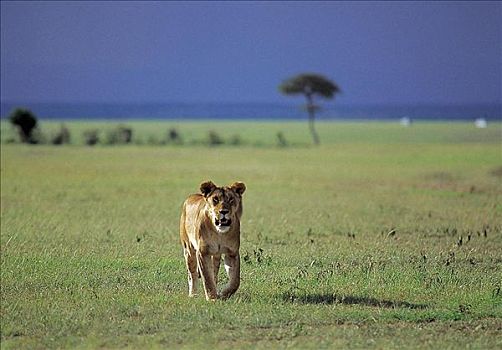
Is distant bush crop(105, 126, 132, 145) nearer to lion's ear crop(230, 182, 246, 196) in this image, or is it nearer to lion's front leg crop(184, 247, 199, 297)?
lion's front leg crop(184, 247, 199, 297)

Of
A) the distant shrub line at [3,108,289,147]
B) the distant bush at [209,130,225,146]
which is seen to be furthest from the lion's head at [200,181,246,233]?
the distant bush at [209,130,225,146]

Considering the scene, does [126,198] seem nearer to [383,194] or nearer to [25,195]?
[25,195]

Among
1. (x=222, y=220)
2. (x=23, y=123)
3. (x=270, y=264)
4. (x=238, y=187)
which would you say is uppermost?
(x=23, y=123)

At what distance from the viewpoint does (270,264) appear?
47.6ft

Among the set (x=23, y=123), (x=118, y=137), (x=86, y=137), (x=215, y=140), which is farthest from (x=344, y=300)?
(x=215, y=140)

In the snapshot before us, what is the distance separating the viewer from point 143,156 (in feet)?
151

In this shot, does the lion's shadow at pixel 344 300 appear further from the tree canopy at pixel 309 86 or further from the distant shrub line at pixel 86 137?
the tree canopy at pixel 309 86

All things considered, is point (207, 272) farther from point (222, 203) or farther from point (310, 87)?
point (310, 87)

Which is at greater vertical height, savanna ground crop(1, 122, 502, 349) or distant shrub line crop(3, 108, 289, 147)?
distant shrub line crop(3, 108, 289, 147)

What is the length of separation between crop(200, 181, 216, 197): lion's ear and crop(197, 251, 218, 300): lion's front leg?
0.65 metres

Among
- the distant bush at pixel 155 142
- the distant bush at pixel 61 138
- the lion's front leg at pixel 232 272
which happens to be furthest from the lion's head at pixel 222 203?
the distant bush at pixel 155 142

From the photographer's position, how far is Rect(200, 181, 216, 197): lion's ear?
11.0 meters

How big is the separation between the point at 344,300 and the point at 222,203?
193cm

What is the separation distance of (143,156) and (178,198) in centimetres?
1906
